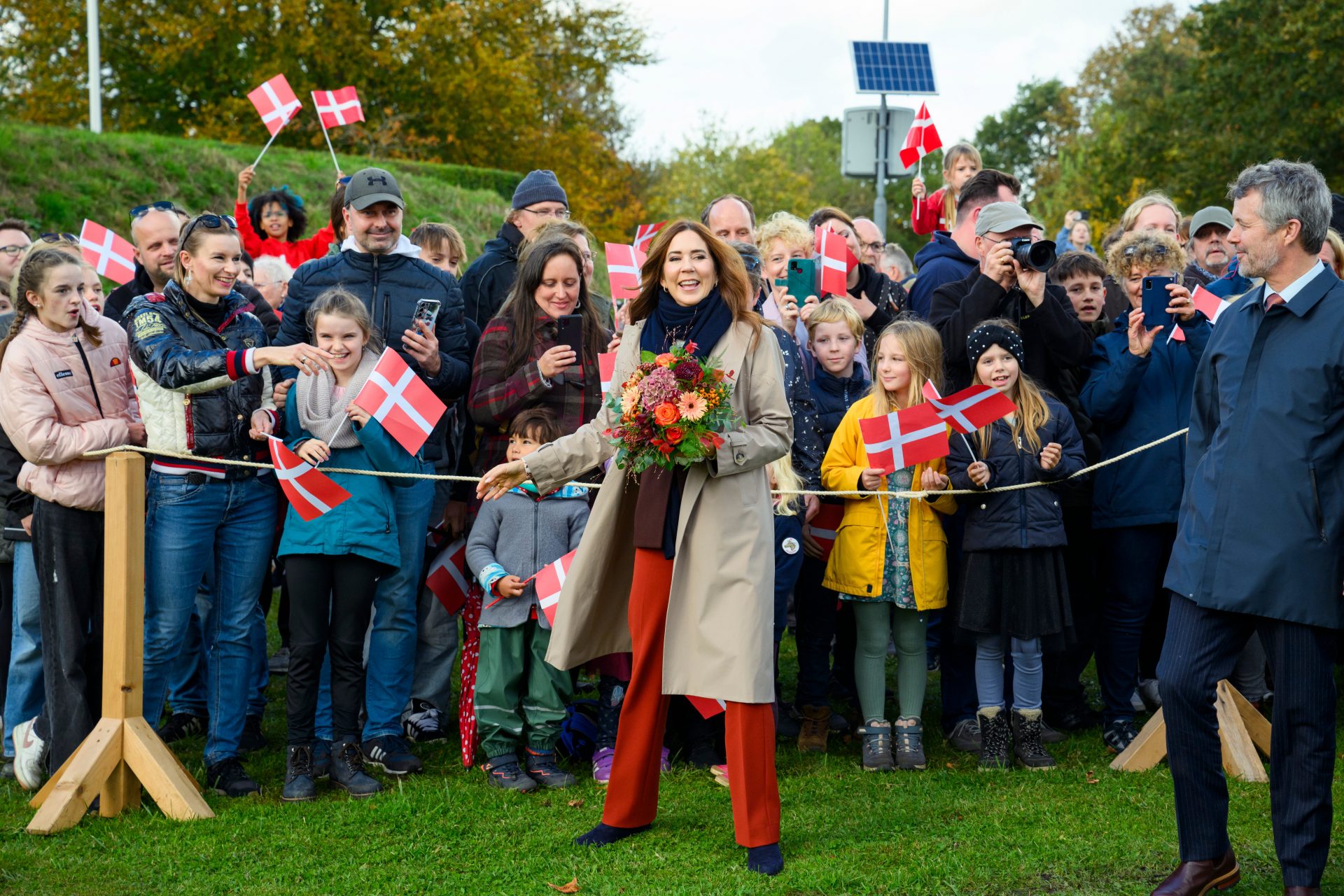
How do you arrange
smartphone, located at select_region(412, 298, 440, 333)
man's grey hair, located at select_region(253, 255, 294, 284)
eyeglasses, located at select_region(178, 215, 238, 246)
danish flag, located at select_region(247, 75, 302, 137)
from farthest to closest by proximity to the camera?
danish flag, located at select_region(247, 75, 302, 137)
man's grey hair, located at select_region(253, 255, 294, 284)
smartphone, located at select_region(412, 298, 440, 333)
eyeglasses, located at select_region(178, 215, 238, 246)

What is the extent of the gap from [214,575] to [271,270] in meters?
3.42

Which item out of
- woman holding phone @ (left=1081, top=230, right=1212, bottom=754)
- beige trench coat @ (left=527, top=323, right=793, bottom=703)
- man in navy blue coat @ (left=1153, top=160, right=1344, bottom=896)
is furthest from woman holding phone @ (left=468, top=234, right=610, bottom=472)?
man in navy blue coat @ (left=1153, top=160, right=1344, bottom=896)

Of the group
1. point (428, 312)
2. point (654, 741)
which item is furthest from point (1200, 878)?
point (428, 312)

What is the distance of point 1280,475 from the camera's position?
421 centimetres

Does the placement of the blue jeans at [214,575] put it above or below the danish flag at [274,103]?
below

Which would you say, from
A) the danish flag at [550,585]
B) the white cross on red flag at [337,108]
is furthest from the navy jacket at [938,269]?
the white cross on red flag at [337,108]

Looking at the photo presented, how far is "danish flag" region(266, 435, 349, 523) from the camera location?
5.64 m

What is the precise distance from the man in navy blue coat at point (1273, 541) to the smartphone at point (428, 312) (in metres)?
3.57

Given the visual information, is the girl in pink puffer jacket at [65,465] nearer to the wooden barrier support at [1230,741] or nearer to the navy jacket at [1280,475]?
the navy jacket at [1280,475]

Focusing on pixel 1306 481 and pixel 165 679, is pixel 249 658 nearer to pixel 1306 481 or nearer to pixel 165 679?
pixel 165 679

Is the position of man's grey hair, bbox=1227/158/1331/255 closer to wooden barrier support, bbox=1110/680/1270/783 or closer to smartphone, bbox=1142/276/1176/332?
smartphone, bbox=1142/276/1176/332

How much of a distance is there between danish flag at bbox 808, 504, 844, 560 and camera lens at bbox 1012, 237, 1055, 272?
1494 mm

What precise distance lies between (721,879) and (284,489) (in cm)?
253

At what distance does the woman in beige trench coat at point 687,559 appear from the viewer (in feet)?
15.6
